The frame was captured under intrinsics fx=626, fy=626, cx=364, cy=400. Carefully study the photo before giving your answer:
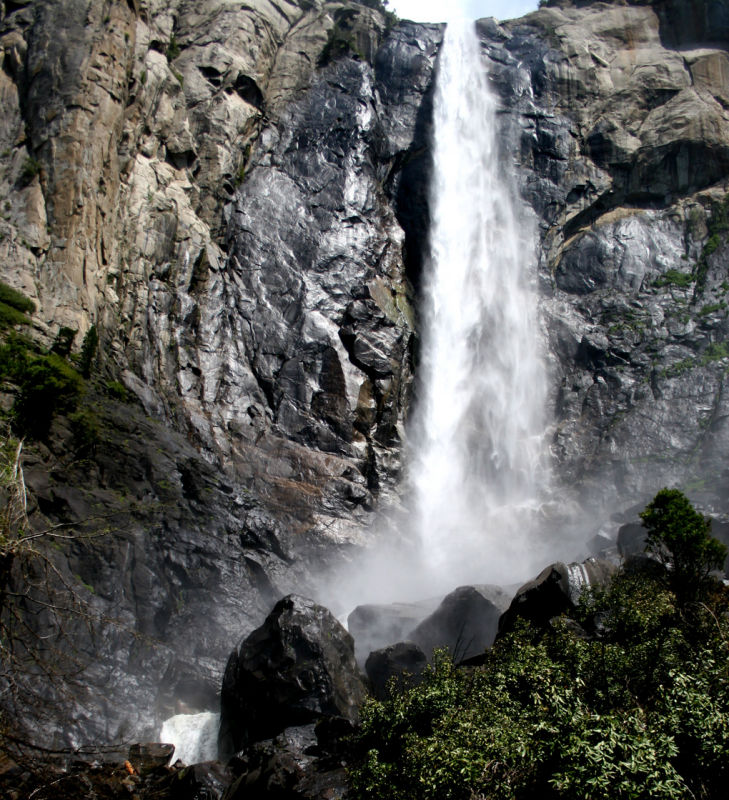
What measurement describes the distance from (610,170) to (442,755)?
4425 centimetres

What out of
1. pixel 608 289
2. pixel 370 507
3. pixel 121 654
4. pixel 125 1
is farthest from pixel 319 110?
pixel 121 654

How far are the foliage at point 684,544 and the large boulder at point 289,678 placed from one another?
9316 millimetres

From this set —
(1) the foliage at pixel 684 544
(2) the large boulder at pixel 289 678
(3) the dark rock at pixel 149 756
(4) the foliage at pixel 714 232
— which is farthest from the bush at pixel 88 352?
(4) the foliage at pixel 714 232

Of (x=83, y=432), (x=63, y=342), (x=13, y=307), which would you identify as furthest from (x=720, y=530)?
(x=13, y=307)

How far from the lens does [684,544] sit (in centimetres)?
1827

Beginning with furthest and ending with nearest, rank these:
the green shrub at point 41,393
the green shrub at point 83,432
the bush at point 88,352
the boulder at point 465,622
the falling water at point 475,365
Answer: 1. the falling water at point 475,365
2. the bush at point 88,352
3. the green shrub at point 83,432
4. the boulder at point 465,622
5. the green shrub at point 41,393

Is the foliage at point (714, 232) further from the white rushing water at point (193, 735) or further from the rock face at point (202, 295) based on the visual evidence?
the white rushing water at point (193, 735)

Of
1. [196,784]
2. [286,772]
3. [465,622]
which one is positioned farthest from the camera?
[465,622]

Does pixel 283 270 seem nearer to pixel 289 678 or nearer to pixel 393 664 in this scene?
pixel 393 664

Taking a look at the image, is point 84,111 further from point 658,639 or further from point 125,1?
point 658,639

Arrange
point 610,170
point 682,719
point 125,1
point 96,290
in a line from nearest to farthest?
point 682,719 → point 96,290 → point 125,1 → point 610,170

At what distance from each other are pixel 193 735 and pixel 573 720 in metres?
14.0

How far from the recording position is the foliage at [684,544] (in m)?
17.3

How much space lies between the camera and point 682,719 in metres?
7.06
